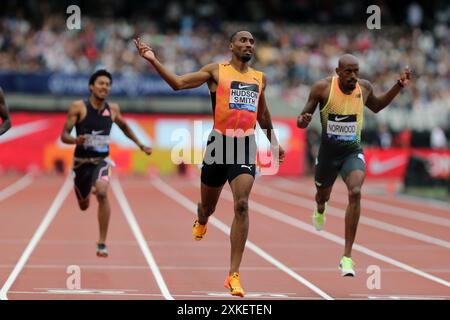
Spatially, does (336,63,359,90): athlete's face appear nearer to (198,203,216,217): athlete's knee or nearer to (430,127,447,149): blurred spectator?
(198,203,216,217): athlete's knee

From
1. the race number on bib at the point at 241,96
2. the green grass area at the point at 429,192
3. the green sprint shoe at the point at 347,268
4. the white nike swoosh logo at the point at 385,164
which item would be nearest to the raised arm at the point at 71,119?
the race number on bib at the point at 241,96

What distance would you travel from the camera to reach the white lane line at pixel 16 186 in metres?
25.4

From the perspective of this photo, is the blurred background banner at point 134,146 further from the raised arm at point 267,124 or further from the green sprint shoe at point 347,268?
the raised arm at point 267,124

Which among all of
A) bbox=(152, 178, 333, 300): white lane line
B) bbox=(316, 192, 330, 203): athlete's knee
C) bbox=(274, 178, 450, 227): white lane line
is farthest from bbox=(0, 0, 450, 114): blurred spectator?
bbox=(316, 192, 330, 203): athlete's knee

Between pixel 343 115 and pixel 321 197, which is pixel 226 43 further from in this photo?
pixel 343 115

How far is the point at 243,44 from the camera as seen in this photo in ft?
34.2

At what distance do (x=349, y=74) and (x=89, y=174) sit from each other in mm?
3957

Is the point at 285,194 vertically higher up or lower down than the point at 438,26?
lower down

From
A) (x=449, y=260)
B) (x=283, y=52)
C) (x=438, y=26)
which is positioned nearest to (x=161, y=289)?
(x=449, y=260)

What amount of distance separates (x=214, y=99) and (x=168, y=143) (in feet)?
79.1

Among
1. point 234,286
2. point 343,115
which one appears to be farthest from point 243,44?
point 234,286

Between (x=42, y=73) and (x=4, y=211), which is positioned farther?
(x=42, y=73)

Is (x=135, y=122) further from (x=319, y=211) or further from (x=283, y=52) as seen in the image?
(x=319, y=211)

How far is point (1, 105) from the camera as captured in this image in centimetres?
1151
